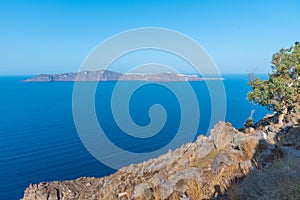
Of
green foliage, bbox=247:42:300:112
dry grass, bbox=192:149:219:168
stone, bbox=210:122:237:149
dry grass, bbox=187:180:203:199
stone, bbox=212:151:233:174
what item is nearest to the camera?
dry grass, bbox=187:180:203:199

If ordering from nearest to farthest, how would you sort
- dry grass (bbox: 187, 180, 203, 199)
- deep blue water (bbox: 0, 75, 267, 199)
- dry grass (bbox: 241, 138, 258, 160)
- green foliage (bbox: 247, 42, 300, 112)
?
dry grass (bbox: 187, 180, 203, 199)
dry grass (bbox: 241, 138, 258, 160)
green foliage (bbox: 247, 42, 300, 112)
deep blue water (bbox: 0, 75, 267, 199)

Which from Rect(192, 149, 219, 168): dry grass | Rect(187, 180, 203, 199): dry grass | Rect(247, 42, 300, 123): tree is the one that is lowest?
Rect(192, 149, 219, 168): dry grass

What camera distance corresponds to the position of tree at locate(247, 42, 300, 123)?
15.1 meters

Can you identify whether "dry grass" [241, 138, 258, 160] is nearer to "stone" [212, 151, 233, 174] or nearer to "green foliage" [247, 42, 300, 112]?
"stone" [212, 151, 233, 174]

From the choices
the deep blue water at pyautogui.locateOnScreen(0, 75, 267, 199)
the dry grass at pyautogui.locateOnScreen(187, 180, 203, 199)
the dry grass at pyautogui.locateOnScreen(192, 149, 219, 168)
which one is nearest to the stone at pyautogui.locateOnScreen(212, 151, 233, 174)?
the dry grass at pyautogui.locateOnScreen(192, 149, 219, 168)

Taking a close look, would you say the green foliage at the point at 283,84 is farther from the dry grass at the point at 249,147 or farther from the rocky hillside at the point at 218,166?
the dry grass at the point at 249,147

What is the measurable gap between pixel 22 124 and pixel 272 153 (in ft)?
210

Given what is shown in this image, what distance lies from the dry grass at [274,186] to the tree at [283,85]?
34.6 feet

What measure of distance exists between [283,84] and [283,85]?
65 millimetres

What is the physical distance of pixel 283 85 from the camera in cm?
1500

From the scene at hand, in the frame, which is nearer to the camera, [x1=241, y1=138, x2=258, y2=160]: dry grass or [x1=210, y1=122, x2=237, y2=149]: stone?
[x1=241, y1=138, x2=258, y2=160]: dry grass

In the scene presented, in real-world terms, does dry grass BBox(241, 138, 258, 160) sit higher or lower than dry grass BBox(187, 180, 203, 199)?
higher

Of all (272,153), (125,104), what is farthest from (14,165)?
(125,104)

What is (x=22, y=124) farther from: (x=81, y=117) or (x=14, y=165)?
(x=14, y=165)
